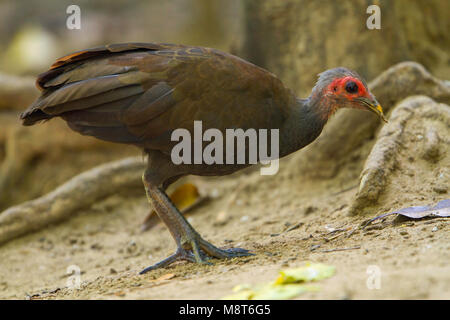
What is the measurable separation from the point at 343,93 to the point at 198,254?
152 cm

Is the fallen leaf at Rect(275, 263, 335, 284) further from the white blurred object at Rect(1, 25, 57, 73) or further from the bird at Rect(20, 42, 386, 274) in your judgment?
the white blurred object at Rect(1, 25, 57, 73)

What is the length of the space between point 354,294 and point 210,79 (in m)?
1.86

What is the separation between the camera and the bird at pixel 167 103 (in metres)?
3.88

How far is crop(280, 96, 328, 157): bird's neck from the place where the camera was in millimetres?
4066

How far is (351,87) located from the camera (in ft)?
13.7

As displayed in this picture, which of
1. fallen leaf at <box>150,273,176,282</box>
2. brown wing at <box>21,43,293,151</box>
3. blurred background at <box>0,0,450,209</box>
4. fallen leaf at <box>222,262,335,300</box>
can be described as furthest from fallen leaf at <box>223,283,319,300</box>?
blurred background at <box>0,0,450,209</box>

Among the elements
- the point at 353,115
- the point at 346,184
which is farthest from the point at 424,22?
the point at 346,184

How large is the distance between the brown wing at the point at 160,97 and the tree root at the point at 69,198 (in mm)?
2518

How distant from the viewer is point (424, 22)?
271 inches

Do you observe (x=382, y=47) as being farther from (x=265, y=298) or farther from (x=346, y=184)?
(x=265, y=298)

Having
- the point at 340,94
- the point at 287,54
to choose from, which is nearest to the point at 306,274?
the point at 340,94

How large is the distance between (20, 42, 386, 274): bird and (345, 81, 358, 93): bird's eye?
11mm

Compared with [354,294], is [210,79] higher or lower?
higher

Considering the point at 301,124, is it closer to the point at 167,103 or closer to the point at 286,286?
the point at 167,103
